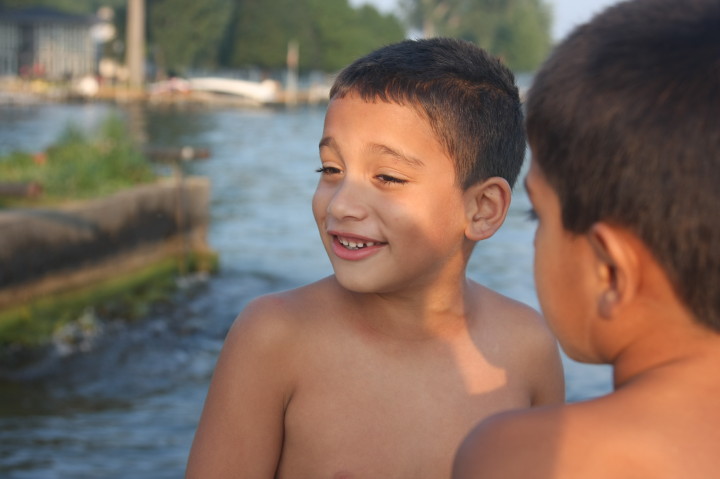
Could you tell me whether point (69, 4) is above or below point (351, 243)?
above

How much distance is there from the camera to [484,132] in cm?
241

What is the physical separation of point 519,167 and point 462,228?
0.22m

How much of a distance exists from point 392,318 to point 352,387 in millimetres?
184

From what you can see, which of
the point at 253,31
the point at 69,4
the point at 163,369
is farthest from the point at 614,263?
the point at 69,4

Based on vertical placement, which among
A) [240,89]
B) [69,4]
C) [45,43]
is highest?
[69,4]

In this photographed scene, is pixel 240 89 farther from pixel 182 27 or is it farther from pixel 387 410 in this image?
pixel 387 410

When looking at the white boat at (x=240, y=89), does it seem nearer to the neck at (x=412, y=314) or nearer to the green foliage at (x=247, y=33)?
the green foliage at (x=247, y=33)

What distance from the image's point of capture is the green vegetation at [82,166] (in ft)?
32.3

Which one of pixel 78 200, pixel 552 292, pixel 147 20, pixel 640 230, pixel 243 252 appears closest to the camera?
pixel 640 230

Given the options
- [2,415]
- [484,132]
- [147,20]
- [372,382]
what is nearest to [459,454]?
[372,382]

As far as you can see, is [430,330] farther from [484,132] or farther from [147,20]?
[147,20]

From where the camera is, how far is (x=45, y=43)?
69000 millimetres

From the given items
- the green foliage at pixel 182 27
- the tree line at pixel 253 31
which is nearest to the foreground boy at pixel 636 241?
the tree line at pixel 253 31

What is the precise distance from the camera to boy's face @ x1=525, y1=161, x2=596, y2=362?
4.21 ft
